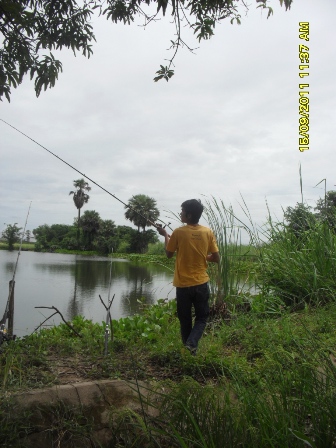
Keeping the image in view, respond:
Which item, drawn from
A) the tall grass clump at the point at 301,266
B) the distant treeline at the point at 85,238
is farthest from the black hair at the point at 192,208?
the distant treeline at the point at 85,238

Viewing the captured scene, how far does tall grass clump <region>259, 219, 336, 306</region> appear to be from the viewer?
→ 5135mm

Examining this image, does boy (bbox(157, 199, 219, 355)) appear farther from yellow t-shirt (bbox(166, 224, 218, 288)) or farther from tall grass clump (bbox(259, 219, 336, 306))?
tall grass clump (bbox(259, 219, 336, 306))

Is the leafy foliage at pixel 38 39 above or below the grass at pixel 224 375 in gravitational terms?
above

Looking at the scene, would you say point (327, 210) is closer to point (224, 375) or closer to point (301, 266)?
point (301, 266)

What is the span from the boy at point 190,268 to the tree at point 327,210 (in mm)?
2735

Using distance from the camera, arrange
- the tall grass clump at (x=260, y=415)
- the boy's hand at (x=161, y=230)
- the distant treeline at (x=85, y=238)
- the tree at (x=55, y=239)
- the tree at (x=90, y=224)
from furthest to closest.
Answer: the tree at (x=90, y=224), the tree at (x=55, y=239), the distant treeline at (x=85, y=238), the boy's hand at (x=161, y=230), the tall grass clump at (x=260, y=415)

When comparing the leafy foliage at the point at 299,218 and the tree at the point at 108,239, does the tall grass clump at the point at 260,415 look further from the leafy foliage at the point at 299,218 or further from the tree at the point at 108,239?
the leafy foliage at the point at 299,218

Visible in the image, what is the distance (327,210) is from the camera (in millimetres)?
5816

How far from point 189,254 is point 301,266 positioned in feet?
7.91

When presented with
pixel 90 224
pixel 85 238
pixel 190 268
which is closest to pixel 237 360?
pixel 190 268

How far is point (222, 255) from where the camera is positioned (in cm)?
555

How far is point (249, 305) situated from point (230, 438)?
3.79m

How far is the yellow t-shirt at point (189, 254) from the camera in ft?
11.6

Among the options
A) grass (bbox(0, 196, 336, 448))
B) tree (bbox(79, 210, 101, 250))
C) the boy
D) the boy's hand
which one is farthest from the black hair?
tree (bbox(79, 210, 101, 250))
